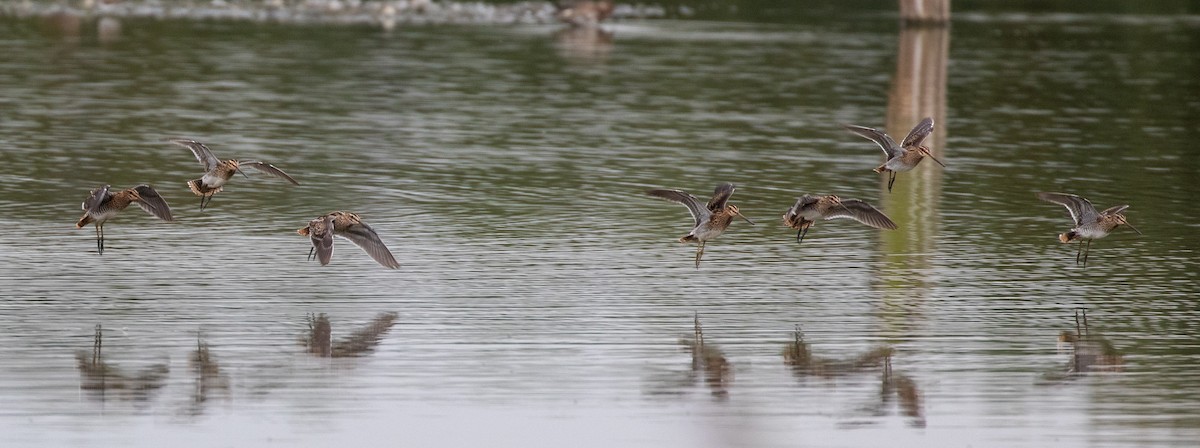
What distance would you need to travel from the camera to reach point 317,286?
13.0 metres

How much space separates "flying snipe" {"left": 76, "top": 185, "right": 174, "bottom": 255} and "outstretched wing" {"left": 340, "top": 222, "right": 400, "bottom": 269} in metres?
1.16

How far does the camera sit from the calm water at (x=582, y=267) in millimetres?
9797

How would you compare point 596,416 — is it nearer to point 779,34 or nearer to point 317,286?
point 317,286

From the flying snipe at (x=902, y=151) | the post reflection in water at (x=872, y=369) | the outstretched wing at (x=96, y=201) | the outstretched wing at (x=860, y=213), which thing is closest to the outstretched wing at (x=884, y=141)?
the flying snipe at (x=902, y=151)

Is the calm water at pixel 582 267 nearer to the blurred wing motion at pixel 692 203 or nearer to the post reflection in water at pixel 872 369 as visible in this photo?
the post reflection in water at pixel 872 369

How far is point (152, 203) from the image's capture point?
42.5ft

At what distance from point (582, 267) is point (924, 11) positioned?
95.0 feet

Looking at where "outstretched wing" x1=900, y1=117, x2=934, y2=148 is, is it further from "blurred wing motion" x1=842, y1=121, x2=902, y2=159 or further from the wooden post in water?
the wooden post in water

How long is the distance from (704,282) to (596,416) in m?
3.79

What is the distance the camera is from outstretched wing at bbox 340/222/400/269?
1250cm

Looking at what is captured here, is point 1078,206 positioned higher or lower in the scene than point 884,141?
lower

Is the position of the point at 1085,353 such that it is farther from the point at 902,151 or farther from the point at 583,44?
the point at 583,44

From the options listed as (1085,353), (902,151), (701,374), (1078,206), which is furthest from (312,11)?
(701,374)

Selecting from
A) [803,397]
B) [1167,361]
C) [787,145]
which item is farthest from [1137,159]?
[803,397]
